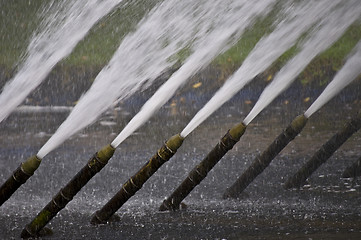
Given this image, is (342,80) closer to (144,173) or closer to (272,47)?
(272,47)

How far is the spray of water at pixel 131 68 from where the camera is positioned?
6.65 metres

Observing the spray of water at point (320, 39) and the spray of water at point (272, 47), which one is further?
the spray of water at point (320, 39)

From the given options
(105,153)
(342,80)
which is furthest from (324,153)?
(105,153)

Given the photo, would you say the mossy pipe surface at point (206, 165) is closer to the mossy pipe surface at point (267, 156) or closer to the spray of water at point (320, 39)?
the mossy pipe surface at point (267, 156)

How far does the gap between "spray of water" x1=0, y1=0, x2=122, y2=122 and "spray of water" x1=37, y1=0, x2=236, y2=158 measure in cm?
61

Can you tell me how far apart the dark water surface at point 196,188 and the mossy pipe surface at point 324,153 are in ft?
0.39

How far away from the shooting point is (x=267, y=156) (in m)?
7.18

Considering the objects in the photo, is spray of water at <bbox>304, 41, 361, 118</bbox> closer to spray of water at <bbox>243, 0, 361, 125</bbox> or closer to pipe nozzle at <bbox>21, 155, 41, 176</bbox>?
spray of water at <bbox>243, 0, 361, 125</bbox>

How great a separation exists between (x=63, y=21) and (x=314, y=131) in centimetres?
413

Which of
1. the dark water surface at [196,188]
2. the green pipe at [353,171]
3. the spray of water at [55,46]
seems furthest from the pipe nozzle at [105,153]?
the green pipe at [353,171]

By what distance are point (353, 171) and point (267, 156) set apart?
126 centimetres

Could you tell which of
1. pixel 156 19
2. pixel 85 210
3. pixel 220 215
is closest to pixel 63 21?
pixel 156 19

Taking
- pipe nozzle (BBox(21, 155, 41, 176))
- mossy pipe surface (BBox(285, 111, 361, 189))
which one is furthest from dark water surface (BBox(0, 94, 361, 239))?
pipe nozzle (BBox(21, 155, 41, 176))

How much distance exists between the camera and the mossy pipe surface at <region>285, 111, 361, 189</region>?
7.46 meters
